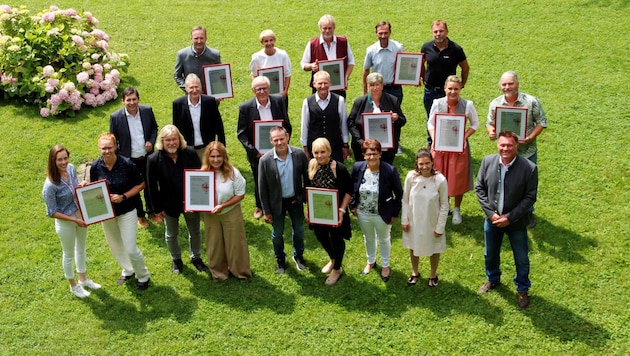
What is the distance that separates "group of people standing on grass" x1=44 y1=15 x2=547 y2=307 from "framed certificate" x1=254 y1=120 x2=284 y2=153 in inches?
5.0

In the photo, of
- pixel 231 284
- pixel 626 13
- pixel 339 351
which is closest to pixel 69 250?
pixel 231 284

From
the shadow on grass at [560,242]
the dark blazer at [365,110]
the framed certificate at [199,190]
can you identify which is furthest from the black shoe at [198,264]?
the shadow on grass at [560,242]

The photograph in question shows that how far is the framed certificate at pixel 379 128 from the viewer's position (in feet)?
32.9

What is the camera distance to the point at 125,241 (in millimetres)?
9164

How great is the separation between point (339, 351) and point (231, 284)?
1905 mm

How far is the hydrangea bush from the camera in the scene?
1395 centimetres

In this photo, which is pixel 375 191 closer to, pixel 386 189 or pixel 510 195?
pixel 386 189

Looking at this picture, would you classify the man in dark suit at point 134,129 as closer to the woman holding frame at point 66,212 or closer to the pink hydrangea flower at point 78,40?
the woman holding frame at point 66,212

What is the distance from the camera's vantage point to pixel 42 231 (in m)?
10.8

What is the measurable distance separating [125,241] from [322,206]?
8.22 ft

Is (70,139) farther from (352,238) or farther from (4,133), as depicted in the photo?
(352,238)

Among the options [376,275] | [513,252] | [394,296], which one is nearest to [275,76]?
[376,275]

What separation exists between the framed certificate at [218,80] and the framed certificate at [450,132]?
10.8 feet

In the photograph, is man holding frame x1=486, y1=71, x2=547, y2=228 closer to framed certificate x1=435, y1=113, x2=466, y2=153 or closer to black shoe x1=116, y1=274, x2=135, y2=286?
framed certificate x1=435, y1=113, x2=466, y2=153
